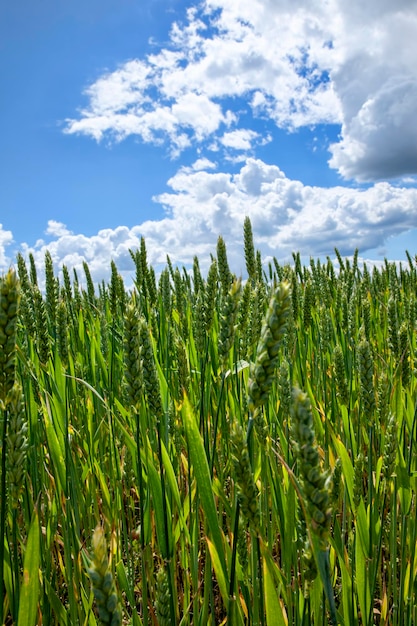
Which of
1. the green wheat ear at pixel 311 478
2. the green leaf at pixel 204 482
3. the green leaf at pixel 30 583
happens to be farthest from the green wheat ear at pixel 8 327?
the green wheat ear at pixel 311 478

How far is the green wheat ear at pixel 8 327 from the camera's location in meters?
1.04

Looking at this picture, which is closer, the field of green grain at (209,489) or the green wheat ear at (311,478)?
the green wheat ear at (311,478)

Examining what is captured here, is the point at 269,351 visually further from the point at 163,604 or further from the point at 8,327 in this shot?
the point at 163,604

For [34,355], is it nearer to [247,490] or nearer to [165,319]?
[165,319]

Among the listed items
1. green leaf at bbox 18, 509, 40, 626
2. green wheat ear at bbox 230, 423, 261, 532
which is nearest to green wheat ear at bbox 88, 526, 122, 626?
green wheat ear at bbox 230, 423, 261, 532

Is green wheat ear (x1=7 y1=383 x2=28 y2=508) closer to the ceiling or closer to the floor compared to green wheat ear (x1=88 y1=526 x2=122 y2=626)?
closer to the ceiling

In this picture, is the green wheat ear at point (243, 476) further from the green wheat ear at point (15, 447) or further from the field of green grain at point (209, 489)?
the green wheat ear at point (15, 447)

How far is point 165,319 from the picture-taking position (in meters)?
3.79

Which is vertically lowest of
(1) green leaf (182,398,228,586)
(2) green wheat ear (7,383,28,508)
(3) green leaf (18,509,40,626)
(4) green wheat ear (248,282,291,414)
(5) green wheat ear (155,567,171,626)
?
(5) green wheat ear (155,567,171,626)

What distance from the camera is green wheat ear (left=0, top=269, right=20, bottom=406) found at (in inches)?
→ 40.9

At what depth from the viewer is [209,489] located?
1.26 m

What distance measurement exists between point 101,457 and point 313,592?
1384 millimetres

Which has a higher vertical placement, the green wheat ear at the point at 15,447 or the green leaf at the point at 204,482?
the green wheat ear at the point at 15,447

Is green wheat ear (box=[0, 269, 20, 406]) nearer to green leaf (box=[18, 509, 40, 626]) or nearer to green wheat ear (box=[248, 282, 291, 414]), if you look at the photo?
green leaf (box=[18, 509, 40, 626])
